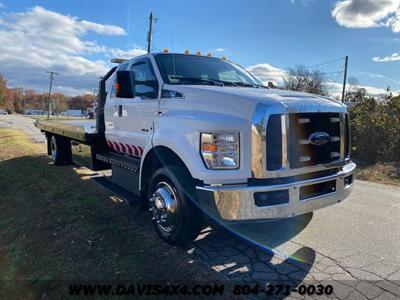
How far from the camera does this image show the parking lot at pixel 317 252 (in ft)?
11.1

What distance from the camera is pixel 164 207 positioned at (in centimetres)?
398

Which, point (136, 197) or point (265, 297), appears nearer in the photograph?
point (265, 297)

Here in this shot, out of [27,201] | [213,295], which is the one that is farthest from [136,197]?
[27,201]

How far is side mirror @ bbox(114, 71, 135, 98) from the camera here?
4.80 metres

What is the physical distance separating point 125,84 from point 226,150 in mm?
Answer: 2144

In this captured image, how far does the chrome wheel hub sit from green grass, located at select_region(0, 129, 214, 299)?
289mm

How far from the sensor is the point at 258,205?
10.7 ft

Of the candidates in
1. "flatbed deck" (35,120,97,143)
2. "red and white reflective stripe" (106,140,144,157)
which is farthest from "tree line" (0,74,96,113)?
"red and white reflective stripe" (106,140,144,157)

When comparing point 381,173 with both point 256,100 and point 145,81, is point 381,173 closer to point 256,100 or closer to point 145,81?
point 145,81

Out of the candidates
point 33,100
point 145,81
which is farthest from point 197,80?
point 33,100

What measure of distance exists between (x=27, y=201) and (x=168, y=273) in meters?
4.32

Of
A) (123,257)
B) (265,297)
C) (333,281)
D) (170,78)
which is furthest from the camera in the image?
(170,78)

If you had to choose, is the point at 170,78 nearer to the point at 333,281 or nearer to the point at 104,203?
the point at 104,203

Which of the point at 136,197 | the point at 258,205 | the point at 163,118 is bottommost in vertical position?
the point at 136,197
